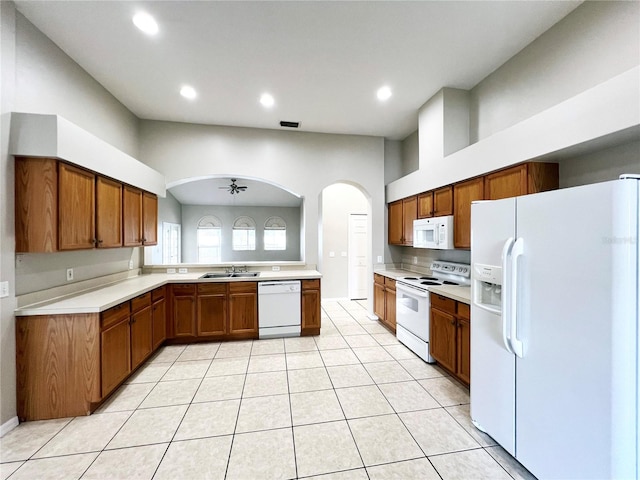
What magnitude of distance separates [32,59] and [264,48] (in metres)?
1.93

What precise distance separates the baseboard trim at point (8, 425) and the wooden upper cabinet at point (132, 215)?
171 centimetres

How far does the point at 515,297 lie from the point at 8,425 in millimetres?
3619

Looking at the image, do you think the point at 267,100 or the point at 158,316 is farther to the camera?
the point at 267,100

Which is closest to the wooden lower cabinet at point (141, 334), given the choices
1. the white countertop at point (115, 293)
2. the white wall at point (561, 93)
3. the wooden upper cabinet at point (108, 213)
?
the white countertop at point (115, 293)

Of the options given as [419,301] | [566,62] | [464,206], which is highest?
[566,62]

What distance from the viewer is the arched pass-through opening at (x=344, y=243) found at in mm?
6297

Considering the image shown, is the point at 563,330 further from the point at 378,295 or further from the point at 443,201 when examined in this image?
the point at 378,295

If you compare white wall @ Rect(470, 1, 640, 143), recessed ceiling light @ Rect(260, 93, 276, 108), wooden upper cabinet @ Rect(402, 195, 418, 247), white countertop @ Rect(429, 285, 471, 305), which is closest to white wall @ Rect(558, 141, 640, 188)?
white wall @ Rect(470, 1, 640, 143)

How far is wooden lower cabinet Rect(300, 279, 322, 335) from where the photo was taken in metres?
3.93

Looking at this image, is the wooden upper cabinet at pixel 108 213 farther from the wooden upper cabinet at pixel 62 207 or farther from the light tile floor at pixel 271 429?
the light tile floor at pixel 271 429

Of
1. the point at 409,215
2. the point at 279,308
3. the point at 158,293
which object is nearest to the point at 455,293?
the point at 409,215

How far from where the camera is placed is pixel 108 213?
2.81 meters

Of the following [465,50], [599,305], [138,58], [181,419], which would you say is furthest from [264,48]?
[181,419]

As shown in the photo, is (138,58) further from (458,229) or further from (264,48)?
(458,229)
